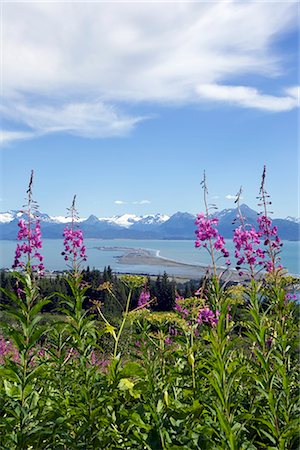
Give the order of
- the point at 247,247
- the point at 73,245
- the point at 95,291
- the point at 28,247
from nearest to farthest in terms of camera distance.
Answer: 1. the point at 28,247
2. the point at 73,245
3. the point at 247,247
4. the point at 95,291

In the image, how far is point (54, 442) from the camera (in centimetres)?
360

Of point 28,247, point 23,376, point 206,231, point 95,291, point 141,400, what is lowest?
point 95,291

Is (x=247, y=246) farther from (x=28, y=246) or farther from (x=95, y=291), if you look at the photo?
(x=95, y=291)

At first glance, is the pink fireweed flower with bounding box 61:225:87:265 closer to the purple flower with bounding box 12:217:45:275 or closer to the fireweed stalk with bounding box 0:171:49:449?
the purple flower with bounding box 12:217:45:275

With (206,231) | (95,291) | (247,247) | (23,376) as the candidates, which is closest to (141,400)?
(23,376)

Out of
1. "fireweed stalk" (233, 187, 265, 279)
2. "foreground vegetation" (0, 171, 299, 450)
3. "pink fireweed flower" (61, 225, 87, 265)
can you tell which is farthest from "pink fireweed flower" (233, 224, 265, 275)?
"pink fireweed flower" (61, 225, 87, 265)

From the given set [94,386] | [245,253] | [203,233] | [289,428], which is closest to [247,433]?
[289,428]

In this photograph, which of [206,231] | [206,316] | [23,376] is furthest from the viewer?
[206,231]

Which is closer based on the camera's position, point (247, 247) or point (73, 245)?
point (73, 245)

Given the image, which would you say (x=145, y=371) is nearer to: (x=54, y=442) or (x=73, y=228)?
(x=54, y=442)

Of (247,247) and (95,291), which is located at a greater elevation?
(247,247)

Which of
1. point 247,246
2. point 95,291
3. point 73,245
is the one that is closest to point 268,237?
point 247,246

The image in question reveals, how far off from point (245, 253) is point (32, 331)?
4.38 meters

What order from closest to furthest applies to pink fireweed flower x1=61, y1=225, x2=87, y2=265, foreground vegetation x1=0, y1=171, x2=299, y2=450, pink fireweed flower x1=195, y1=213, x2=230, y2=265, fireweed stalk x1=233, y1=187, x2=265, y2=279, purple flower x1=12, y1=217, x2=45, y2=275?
foreground vegetation x1=0, y1=171, x2=299, y2=450, pink fireweed flower x1=195, y1=213, x2=230, y2=265, pink fireweed flower x1=61, y1=225, x2=87, y2=265, purple flower x1=12, y1=217, x2=45, y2=275, fireweed stalk x1=233, y1=187, x2=265, y2=279
